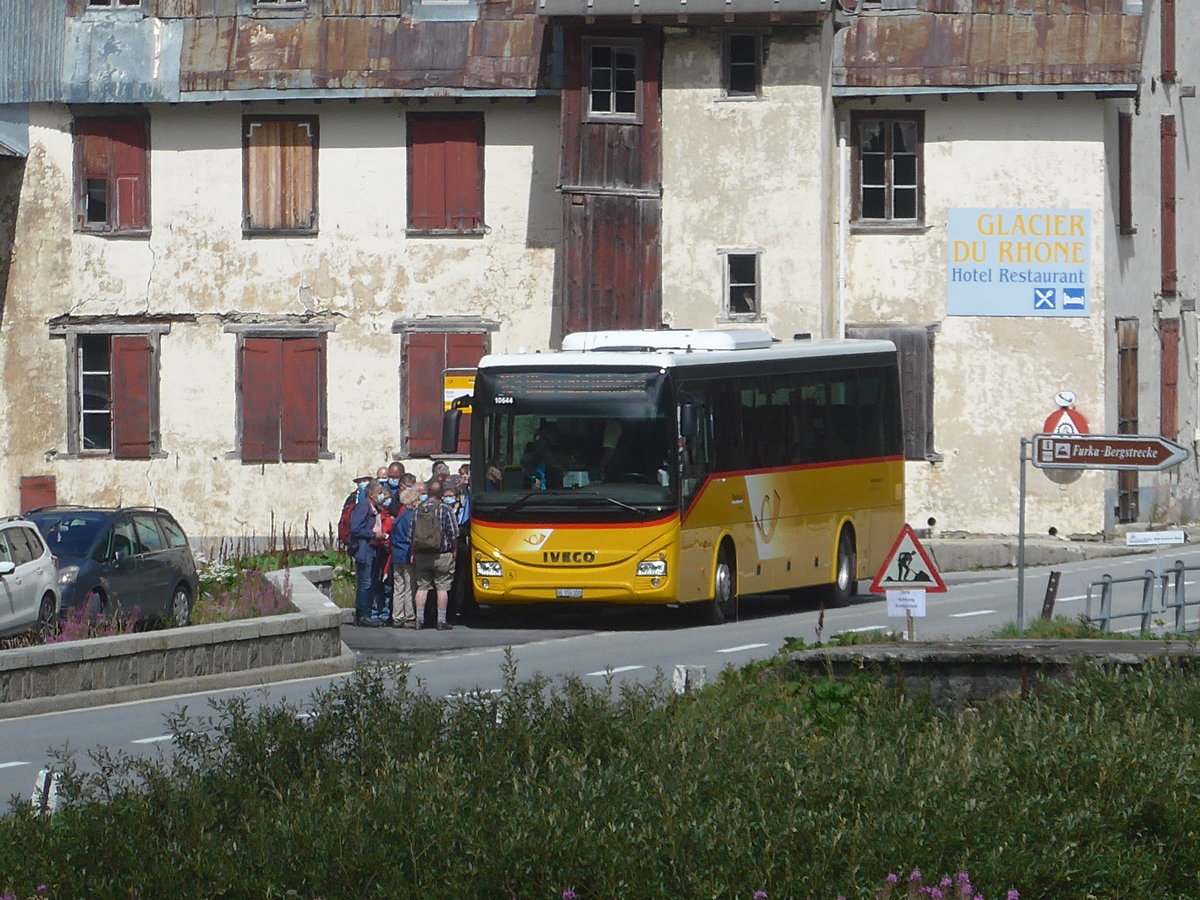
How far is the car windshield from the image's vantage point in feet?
78.0

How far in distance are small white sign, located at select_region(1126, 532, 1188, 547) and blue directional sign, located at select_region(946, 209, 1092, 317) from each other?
55.5 feet

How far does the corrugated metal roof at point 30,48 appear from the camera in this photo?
38219 mm

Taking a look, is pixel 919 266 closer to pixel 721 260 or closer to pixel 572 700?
pixel 721 260

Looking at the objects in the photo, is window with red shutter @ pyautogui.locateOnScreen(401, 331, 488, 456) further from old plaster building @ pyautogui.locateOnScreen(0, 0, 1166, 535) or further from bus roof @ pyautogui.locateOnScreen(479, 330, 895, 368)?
bus roof @ pyautogui.locateOnScreen(479, 330, 895, 368)

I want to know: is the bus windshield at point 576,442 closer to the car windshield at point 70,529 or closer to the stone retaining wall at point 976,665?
the car windshield at point 70,529

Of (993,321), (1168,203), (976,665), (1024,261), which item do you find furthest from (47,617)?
(1168,203)

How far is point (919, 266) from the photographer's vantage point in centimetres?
3850

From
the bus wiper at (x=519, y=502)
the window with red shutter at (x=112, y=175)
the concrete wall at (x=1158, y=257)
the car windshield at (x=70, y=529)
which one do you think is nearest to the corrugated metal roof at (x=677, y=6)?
the concrete wall at (x=1158, y=257)

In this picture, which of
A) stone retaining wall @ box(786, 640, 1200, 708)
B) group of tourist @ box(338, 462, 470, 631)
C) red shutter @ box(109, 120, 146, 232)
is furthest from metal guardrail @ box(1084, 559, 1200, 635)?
red shutter @ box(109, 120, 146, 232)

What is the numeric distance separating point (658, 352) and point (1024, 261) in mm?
13028

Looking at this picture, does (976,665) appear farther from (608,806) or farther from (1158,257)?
(1158,257)

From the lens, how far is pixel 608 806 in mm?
9867

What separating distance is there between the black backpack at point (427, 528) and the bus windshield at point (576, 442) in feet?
1.65

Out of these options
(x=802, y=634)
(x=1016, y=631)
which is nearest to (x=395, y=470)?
(x=802, y=634)
